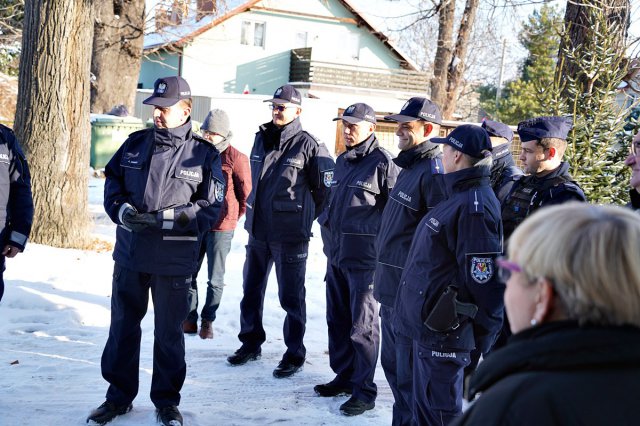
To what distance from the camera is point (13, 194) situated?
216 inches

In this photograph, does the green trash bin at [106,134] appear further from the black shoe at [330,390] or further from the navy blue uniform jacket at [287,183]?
the black shoe at [330,390]

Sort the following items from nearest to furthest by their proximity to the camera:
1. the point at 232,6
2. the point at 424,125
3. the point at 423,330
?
the point at 423,330 < the point at 424,125 < the point at 232,6

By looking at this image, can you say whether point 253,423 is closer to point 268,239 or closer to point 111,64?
point 268,239

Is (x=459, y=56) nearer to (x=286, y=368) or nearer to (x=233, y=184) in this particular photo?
(x=233, y=184)

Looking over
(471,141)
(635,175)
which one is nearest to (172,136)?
(471,141)

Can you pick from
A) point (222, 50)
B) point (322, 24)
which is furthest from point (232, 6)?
point (322, 24)

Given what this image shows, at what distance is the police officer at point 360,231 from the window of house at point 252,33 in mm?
33756

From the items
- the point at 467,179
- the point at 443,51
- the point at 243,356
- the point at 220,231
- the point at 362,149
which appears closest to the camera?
the point at 467,179

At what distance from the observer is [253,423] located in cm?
535

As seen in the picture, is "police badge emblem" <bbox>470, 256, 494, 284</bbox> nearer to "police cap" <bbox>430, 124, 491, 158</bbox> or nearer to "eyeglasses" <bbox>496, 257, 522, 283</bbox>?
"police cap" <bbox>430, 124, 491, 158</bbox>

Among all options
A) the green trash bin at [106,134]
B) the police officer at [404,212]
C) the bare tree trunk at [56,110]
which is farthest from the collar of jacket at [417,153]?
the green trash bin at [106,134]

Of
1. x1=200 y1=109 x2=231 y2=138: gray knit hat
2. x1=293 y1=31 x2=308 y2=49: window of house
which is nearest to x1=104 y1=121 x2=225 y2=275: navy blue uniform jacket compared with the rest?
x1=200 y1=109 x2=231 y2=138: gray knit hat

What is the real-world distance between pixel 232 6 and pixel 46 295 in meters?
30.9

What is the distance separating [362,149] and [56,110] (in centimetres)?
551
